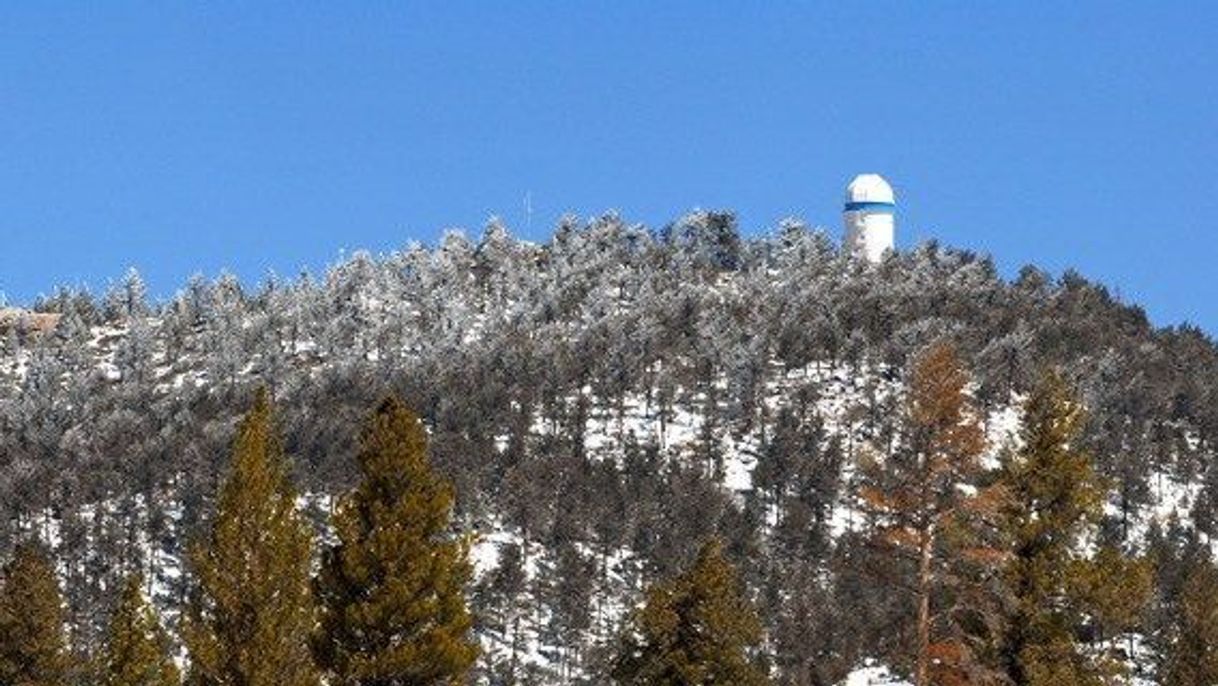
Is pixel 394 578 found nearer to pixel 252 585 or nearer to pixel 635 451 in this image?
pixel 252 585

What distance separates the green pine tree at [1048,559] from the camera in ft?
120

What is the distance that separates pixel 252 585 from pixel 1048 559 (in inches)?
631

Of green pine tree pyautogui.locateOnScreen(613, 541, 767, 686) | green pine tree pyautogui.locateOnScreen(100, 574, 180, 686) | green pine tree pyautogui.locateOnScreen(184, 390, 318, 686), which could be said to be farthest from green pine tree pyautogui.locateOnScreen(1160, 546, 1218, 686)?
green pine tree pyautogui.locateOnScreen(184, 390, 318, 686)

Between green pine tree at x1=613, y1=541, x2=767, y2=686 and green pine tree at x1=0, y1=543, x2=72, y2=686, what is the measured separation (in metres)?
14.9

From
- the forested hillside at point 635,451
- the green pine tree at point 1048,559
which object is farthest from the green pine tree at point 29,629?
the forested hillside at point 635,451

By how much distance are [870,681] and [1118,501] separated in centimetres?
4705

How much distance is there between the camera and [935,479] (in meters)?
32.8

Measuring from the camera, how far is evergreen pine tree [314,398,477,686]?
1345 inches

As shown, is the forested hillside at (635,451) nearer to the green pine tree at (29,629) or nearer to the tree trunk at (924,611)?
the green pine tree at (29,629)

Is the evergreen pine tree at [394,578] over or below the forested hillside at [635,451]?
below

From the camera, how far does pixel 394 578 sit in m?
34.1

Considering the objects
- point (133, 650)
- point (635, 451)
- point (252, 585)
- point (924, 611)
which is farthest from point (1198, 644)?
point (635, 451)

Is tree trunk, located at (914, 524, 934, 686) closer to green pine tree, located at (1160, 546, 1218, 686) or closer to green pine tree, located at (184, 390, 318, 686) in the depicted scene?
green pine tree, located at (184, 390, 318, 686)

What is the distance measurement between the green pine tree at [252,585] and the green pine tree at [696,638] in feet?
44.0
